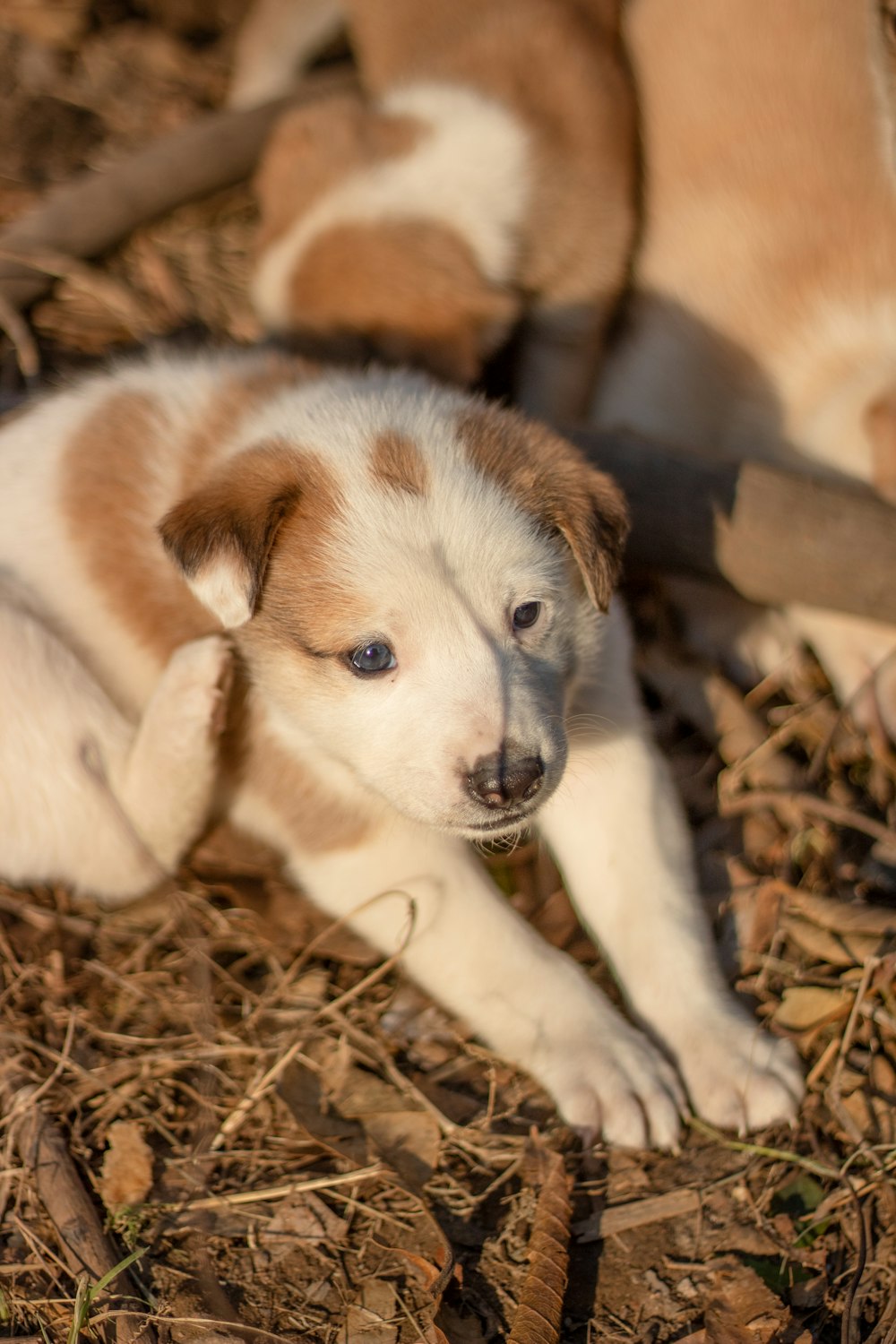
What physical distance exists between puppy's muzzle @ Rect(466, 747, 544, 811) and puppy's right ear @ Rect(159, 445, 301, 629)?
55 centimetres

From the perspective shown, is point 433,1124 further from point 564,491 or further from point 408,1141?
point 564,491

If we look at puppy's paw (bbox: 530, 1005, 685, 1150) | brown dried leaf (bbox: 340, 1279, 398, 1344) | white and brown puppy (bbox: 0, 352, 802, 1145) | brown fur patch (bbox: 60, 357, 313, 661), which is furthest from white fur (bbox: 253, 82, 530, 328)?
brown dried leaf (bbox: 340, 1279, 398, 1344)

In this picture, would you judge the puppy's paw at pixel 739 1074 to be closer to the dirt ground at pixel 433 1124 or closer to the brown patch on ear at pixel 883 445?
the dirt ground at pixel 433 1124

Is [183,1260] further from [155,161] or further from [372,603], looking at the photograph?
[155,161]

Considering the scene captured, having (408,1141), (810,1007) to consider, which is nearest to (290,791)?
(408,1141)

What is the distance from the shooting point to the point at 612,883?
2855mm

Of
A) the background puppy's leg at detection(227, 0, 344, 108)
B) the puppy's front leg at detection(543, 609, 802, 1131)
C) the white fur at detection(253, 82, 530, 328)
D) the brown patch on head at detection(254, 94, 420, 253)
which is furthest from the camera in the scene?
the background puppy's leg at detection(227, 0, 344, 108)

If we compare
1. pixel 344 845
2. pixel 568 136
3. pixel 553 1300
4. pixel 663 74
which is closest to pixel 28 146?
pixel 568 136

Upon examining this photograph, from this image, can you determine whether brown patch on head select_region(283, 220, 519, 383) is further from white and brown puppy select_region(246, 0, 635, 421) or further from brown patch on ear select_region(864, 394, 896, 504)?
brown patch on ear select_region(864, 394, 896, 504)

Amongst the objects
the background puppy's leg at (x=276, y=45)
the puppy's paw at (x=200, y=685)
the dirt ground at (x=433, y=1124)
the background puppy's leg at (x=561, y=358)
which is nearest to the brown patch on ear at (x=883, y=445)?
the dirt ground at (x=433, y=1124)

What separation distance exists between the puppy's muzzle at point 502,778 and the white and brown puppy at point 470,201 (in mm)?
1813

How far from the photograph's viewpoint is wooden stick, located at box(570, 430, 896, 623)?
2.99 meters

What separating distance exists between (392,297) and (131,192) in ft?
3.82

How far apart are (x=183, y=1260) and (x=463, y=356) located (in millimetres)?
2530
